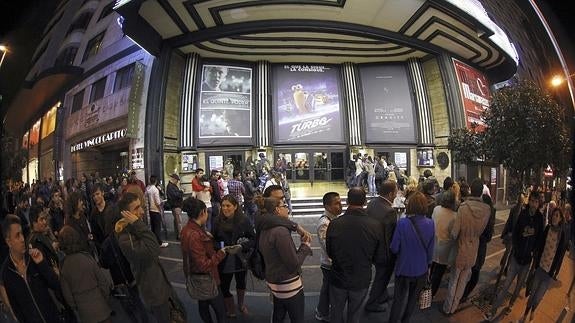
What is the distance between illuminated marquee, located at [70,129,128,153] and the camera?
146 cm

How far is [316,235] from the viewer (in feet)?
6.53

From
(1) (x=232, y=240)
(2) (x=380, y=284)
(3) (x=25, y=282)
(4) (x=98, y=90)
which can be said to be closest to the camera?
(3) (x=25, y=282)

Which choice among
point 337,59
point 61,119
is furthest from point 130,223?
point 337,59

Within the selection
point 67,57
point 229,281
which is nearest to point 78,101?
point 67,57

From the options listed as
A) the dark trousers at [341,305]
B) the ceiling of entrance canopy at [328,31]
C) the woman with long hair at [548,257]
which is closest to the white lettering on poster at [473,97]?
the ceiling of entrance canopy at [328,31]

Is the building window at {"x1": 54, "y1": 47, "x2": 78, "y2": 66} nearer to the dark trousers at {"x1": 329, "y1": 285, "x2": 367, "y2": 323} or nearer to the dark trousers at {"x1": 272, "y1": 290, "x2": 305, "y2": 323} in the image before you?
the dark trousers at {"x1": 272, "y1": 290, "x2": 305, "y2": 323}

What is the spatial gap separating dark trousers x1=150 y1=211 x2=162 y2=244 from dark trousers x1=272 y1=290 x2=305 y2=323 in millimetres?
643

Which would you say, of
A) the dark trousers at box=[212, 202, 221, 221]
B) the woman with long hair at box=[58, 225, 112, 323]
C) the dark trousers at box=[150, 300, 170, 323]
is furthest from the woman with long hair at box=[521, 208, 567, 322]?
the woman with long hair at box=[58, 225, 112, 323]

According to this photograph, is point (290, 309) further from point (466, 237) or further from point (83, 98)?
point (83, 98)

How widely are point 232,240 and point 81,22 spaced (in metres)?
1.26

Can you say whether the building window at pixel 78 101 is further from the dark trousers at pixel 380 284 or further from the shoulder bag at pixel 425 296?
the shoulder bag at pixel 425 296

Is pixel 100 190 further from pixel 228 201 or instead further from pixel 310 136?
pixel 310 136

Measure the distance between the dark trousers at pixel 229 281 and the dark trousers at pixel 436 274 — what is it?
951 mm

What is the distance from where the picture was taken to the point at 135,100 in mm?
1466
